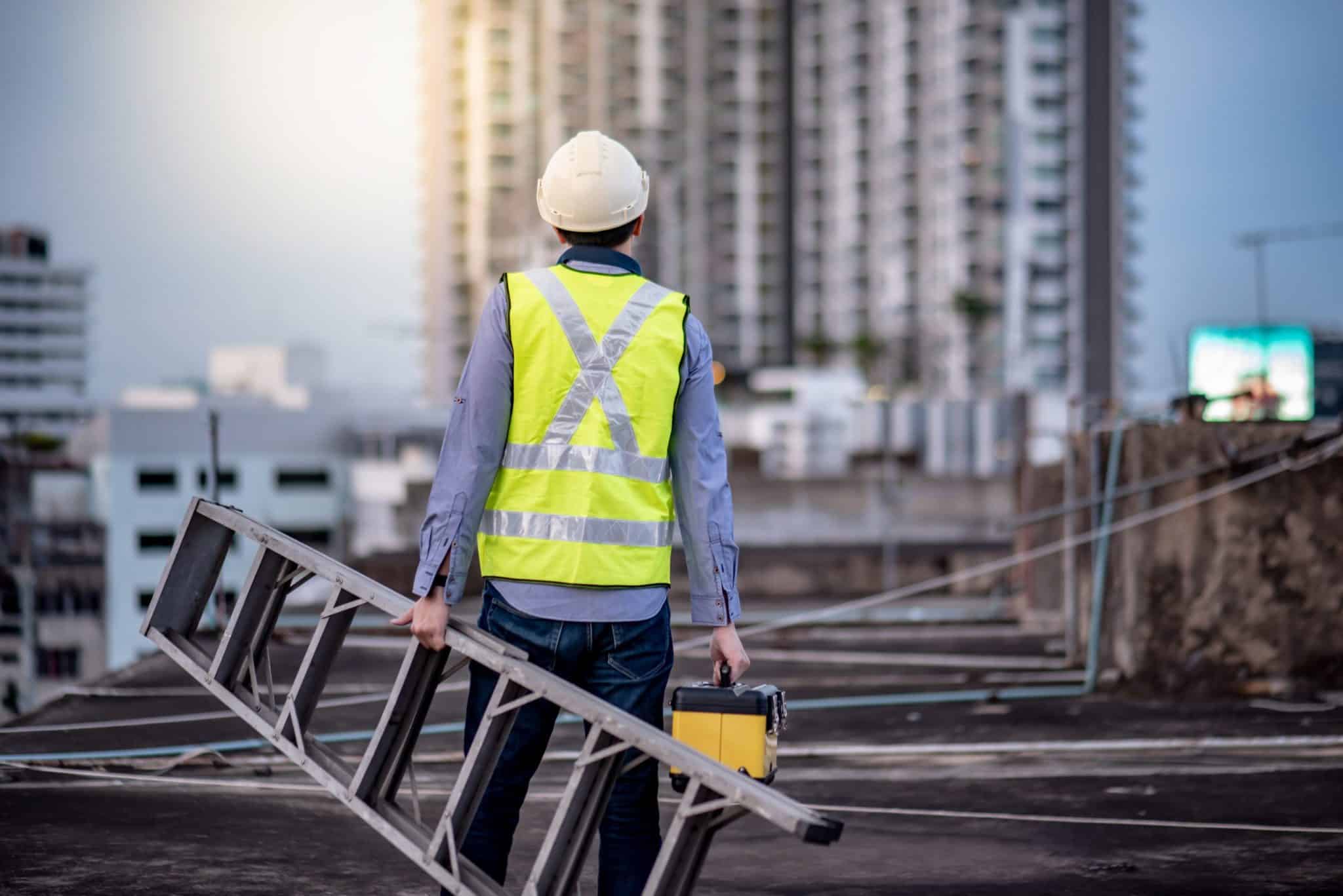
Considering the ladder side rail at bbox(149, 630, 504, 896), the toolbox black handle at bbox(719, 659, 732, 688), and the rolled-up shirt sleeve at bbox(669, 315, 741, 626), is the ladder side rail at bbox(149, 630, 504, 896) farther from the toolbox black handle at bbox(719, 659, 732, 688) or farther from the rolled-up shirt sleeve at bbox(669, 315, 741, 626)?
the rolled-up shirt sleeve at bbox(669, 315, 741, 626)

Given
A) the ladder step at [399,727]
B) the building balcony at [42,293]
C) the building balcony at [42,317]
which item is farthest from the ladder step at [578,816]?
the building balcony at [42,293]

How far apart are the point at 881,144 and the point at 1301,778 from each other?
125 metres

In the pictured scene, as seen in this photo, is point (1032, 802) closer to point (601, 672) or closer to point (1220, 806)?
point (1220, 806)

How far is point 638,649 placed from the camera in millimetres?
3799

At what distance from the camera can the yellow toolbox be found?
12.2 feet

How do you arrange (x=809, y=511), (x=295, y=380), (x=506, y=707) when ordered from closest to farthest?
1. (x=506, y=707)
2. (x=809, y=511)
3. (x=295, y=380)

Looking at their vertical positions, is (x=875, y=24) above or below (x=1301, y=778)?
above

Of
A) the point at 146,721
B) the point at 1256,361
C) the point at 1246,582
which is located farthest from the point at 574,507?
the point at 1256,361

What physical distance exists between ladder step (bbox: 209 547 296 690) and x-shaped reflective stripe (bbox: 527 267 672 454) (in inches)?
40.4

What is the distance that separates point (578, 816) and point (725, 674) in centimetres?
47

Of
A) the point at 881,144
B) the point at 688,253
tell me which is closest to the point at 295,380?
the point at 688,253

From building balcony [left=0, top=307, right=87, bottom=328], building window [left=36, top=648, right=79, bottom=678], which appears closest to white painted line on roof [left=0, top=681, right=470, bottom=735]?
building window [left=36, top=648, right=79, bottom=678]

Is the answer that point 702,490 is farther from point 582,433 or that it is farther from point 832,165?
point 832,165

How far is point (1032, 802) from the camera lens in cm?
603
